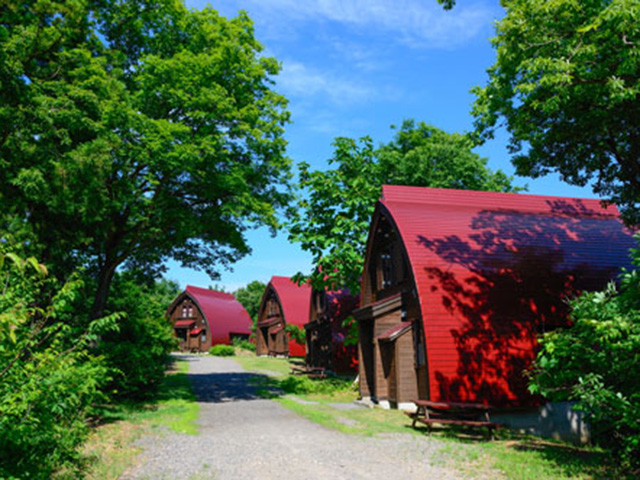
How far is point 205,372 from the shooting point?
30219mm

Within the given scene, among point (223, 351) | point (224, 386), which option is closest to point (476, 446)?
point (224, 386)

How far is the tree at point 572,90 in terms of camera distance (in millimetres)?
10453

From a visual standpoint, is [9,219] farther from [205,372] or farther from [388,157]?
[388,157]

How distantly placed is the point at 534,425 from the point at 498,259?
5.29 metres

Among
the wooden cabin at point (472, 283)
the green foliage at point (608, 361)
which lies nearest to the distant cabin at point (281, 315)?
the wooden cabin at point (472, 283)

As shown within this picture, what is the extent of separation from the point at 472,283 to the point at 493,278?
2.56 feet

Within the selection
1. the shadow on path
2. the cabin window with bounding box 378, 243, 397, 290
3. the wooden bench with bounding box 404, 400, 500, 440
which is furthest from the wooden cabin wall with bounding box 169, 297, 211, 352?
the wooden bench with bounding box 404, 400, 500, 440

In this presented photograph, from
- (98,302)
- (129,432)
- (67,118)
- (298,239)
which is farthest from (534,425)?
(67,118)

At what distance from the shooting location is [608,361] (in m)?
8.04

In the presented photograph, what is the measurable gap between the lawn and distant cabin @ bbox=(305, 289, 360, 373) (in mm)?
7477

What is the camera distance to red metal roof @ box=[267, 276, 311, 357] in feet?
139

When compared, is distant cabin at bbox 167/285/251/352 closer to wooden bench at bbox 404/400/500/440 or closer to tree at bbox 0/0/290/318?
tree at bbox 0/0/290/318

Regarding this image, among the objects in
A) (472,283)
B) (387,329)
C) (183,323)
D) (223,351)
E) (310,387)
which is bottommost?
(310,387)

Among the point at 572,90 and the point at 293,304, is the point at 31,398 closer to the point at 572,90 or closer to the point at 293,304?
the point at 572,90
